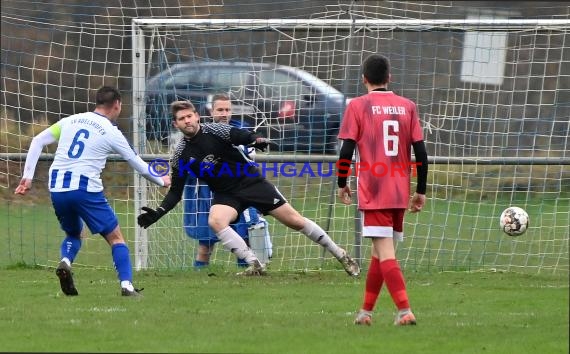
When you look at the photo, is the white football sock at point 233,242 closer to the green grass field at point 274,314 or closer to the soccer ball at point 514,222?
the green grass field at point 274,314

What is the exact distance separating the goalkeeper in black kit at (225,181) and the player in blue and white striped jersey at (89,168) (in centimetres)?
120

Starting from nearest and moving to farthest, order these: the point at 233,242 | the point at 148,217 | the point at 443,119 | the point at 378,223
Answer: the point at 378,223 < the point at 148,217 < the point at 233,242 < the point at 443,119

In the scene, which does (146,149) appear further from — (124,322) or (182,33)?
(124,322)

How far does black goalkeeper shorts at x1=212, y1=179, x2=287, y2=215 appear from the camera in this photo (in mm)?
11656

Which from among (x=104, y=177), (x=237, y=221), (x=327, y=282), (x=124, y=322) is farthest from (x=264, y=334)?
(x=104, y=177)

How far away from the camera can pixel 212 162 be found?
38.2 ft

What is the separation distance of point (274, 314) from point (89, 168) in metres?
2.14

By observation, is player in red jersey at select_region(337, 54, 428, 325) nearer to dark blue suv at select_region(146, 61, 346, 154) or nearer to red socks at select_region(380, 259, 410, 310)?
red socks at select_region(380, 259, 410, 310)

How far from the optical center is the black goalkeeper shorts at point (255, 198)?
459 inches

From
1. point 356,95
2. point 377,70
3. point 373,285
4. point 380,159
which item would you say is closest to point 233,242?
point 356,95

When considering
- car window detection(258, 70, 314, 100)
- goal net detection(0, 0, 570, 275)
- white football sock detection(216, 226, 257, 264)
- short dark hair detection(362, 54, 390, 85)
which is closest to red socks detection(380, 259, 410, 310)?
short dark hair detection(362, 54, 390, 85)

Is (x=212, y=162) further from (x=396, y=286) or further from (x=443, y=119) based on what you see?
(x=396, y=286)

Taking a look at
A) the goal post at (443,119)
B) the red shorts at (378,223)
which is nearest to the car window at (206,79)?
the goal post at (443,119)

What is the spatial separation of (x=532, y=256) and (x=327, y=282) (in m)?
2.77
